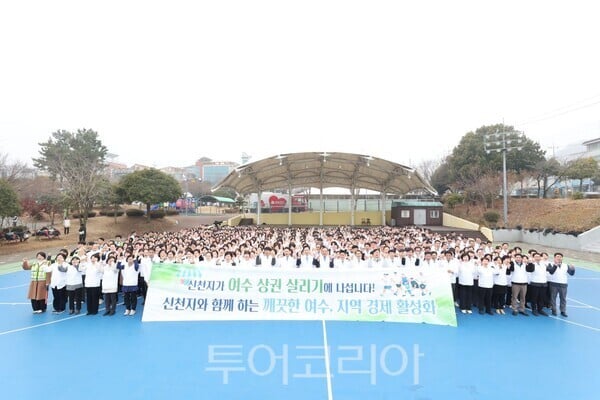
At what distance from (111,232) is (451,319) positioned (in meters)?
26.4

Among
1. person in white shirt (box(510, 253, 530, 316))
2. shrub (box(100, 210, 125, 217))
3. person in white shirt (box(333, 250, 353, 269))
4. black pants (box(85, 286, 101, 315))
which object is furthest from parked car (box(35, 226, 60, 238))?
person in white shirt (box(510, 253, 530, 316))

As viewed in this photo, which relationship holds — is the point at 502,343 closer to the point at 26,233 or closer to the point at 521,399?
the point at 521,399

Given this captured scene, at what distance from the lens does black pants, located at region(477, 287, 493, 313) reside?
7.36 m

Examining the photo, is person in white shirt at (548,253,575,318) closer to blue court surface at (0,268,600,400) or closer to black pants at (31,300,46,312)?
blue court surface at (0,268,600,400)

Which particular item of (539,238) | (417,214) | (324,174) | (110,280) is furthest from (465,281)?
(417,214)

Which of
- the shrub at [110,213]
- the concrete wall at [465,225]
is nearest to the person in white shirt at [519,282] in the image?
the concrete wall at [465,225]

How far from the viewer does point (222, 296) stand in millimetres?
6641

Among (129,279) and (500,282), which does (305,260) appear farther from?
(500,282)

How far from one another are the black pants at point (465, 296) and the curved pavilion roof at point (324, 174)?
39.2 feet

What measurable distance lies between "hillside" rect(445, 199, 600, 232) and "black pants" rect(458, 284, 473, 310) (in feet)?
60.4

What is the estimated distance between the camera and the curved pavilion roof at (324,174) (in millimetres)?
19875

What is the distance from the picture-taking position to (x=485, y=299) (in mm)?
7457

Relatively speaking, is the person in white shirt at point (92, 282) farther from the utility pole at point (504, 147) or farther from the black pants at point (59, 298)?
the utility pole at point (504, 147)

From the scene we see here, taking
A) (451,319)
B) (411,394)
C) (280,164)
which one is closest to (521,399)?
(411,394)
